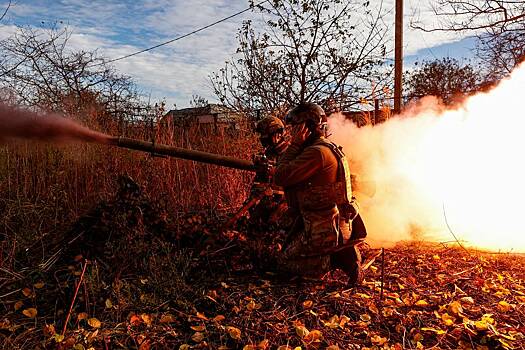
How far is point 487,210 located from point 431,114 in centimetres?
210

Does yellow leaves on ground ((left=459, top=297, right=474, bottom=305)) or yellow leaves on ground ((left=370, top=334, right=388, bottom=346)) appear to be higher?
yellow leaves on ground ((left=459, top=297, right=474, bottom=305))

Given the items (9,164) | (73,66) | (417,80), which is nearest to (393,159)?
(9,164)

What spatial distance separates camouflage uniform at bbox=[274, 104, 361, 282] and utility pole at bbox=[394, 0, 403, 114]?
7.22 m

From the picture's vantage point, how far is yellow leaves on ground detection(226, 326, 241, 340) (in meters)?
Answer: 3.82

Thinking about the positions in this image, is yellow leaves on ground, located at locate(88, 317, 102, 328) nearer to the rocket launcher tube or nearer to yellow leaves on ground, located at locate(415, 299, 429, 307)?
the rocket launcher tube

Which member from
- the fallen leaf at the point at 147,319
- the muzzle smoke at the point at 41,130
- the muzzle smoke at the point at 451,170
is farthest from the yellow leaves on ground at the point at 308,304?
the muzzle smoke at the point at 41,130

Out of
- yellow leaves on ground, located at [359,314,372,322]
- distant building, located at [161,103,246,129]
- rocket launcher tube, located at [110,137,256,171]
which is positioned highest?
distant building, located at [161,103,246,129]

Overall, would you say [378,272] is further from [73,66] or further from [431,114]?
[73,66]

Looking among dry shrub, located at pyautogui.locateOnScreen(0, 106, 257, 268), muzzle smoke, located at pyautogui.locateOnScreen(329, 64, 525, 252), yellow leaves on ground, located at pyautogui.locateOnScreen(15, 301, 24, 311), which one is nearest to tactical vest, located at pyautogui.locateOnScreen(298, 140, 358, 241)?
muzzle smoke, located at pyautogui.locateOnScreen(329, 64, 525, 252)

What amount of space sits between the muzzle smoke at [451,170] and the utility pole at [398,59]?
106 inches

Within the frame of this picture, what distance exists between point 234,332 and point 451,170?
579cm

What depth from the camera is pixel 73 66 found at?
14.1 meters

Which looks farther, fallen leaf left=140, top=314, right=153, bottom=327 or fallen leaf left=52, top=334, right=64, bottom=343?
fallen leaf left=140, top=314, right=153, bottom=327

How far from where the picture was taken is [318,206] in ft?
15.6
